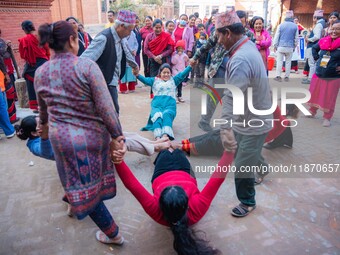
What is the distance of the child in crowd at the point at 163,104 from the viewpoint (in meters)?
4.28

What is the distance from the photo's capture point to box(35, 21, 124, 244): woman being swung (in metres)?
1.84

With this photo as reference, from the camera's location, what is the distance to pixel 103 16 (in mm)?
25906

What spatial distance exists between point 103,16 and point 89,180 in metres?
26.4

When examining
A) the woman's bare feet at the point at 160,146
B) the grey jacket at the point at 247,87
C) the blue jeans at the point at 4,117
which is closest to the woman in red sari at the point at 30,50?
the blue jeans at the point at 4,117

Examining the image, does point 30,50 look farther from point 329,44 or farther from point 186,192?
point 329,44

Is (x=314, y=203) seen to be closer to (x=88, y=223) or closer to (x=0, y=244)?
(x=88, y=223)

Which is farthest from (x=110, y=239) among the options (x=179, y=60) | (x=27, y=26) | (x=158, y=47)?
(x=179, y=60)

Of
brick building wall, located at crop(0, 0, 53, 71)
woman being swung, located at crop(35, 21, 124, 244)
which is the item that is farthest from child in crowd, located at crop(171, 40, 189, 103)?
brick building wall, located at crop(0, 0, 53, 71)

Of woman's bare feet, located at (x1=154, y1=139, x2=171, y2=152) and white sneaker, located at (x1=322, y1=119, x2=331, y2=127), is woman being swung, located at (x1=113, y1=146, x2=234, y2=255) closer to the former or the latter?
woman's bare feet, located at (x1=154, y1=139, x2=171, y2=152)

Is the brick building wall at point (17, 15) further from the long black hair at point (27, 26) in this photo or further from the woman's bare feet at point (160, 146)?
the woman's bare feet at point (160, 146)

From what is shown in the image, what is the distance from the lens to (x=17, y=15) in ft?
27.2

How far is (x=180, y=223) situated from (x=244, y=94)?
118 centimetres

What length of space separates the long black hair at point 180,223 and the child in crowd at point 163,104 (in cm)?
218

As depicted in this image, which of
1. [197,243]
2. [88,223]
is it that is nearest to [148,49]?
[88,223]
